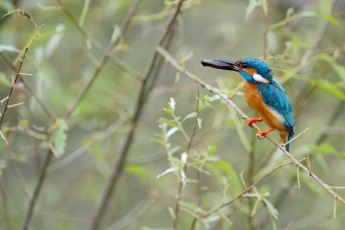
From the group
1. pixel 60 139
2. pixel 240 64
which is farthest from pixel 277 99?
pixel 60 139

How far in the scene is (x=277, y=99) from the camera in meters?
2.15

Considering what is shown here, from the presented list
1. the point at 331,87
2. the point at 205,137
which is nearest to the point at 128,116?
the point at 205,137

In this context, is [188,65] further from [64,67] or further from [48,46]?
[48,46]

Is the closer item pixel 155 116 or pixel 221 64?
pixel 221 64

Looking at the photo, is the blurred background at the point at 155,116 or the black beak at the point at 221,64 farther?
the blurred background at the point at 155,116

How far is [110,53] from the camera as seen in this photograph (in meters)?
2.64

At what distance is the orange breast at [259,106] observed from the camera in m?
2.13

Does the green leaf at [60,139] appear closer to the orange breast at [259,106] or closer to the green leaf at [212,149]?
the green leaf at [212,149]

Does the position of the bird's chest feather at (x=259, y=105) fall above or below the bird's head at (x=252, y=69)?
below

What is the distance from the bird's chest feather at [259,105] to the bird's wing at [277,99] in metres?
0.01

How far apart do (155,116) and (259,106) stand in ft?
5.13

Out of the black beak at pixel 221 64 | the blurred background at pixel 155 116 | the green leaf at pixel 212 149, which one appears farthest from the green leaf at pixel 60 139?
the black beak at pixel 221 64

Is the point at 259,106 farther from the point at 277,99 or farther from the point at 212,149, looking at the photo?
the point at 212,149

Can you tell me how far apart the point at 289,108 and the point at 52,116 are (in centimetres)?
99
